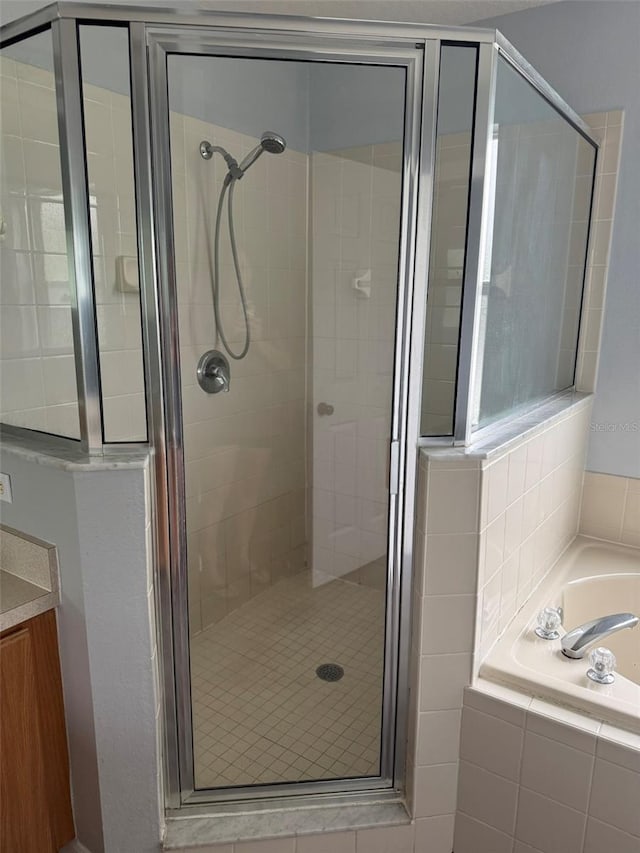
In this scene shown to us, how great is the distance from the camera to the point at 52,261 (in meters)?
1.40

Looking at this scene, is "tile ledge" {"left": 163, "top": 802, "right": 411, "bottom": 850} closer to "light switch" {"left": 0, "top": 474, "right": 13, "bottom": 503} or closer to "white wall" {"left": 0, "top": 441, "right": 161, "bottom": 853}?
"white wall" {"left": 0, "top": 441, "right": 161, "bottom": 853}

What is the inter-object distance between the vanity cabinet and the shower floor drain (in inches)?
28.4

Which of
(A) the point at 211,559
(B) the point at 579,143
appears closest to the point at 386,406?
(A) the point at 211,559

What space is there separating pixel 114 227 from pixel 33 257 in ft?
1.14

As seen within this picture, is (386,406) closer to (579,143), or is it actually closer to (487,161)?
(487,161)

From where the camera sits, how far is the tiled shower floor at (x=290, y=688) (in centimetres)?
161

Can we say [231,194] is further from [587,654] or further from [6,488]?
[587,654]

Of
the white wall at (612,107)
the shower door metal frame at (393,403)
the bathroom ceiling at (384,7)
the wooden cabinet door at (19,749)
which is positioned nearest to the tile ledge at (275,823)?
the shower door metal frame at (393,403)

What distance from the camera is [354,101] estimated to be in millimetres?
1436

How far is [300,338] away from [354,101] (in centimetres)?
66

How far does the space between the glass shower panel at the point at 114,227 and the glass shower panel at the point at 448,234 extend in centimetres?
65

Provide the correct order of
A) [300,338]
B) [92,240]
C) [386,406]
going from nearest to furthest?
[92,240], [386,406], [300,338]

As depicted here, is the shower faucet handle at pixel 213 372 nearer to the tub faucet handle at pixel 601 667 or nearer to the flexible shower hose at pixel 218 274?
the flexible shower hose at pixel 218 274
